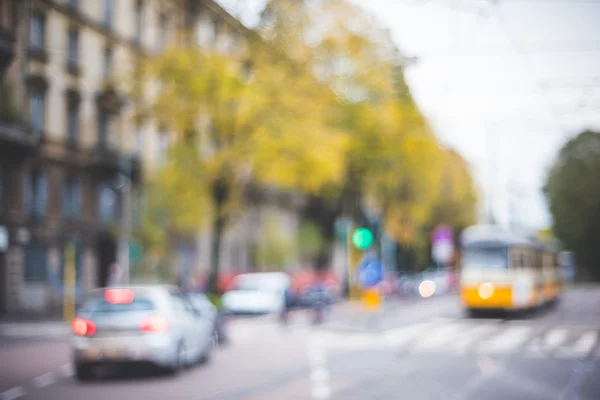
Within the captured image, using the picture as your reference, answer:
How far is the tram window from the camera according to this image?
28719mm

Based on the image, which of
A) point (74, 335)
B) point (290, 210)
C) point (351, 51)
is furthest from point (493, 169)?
point (74, 335)

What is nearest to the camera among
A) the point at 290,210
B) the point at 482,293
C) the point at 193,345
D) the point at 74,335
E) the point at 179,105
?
the point at 74,335

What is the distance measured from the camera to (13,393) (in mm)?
12789

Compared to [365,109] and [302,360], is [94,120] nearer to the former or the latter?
[365,109]

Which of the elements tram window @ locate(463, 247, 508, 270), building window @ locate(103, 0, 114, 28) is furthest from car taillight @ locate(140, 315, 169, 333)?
tram window @ locate(463, 247, 508, 270)

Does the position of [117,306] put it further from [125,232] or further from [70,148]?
[70,148]

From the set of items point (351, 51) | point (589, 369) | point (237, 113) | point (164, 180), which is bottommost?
point (589, 369)

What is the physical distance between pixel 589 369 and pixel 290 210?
50040mm

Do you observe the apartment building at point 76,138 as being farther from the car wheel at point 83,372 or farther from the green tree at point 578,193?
the green tree at point 578,193

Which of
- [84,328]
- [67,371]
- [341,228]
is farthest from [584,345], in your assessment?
[341,228]

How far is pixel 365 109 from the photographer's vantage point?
1731 inches

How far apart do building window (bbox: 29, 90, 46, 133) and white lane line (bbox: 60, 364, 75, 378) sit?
610 inches

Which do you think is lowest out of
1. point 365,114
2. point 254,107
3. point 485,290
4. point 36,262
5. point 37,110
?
point 485,290

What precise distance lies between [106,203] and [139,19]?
15504 mm
